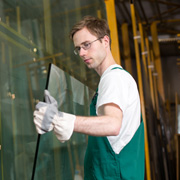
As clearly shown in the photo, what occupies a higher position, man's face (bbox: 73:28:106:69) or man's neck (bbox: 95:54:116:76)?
man's face (bbox: 73:28:106:69)

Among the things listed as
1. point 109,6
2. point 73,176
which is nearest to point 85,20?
point 73,176

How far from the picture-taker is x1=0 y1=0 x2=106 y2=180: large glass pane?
3.37 feet

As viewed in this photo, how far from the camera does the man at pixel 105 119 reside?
72cm

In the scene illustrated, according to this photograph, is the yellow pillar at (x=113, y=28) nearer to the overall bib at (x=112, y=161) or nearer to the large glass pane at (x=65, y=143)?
the large glass pane at (x=65, y=143)

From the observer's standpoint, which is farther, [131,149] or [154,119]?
[154,119]

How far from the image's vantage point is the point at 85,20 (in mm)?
1085

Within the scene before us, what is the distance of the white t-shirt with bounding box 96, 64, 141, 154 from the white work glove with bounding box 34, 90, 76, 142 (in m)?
0.16

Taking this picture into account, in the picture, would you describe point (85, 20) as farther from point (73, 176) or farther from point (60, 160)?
point (73, 176)

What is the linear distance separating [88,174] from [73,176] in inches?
17.7

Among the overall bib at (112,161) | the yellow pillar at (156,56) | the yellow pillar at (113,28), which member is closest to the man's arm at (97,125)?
the overall bib at (112,161)

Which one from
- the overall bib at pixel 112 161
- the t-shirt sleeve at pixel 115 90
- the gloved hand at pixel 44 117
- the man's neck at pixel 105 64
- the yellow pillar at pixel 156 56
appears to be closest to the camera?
the gloved hand at pixel 44 117

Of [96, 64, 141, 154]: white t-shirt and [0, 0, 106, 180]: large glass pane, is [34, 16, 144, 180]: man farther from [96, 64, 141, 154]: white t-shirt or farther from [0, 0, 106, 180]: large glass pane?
[0, 0, 106, 180]: large glass pane

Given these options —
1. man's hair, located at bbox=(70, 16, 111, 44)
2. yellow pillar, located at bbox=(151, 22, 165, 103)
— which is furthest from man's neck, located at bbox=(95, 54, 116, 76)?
yellow pillar, located at bbox=(151, 22, 165, 103)

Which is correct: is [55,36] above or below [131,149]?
above
